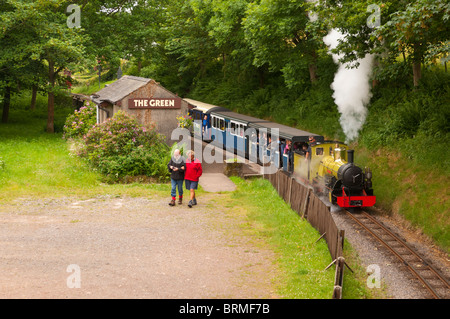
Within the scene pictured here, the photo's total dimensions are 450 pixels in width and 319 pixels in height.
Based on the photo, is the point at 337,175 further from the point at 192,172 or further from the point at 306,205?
the point at 192,172

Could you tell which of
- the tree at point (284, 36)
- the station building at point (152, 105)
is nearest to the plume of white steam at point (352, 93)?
the tree at point (284, 36)

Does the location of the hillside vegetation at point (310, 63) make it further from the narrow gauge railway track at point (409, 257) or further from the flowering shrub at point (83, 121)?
the flowering shrub at point (83, 121)

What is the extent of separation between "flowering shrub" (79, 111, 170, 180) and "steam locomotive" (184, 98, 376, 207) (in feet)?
15.7

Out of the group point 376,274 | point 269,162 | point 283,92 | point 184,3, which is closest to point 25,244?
point 376,274

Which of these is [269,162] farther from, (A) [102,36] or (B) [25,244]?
(A) [102,36]

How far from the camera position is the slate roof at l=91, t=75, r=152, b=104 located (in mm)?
22275

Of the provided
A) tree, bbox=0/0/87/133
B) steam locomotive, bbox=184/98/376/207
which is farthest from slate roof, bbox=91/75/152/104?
steam locomotive, bbox=184/98/376/207

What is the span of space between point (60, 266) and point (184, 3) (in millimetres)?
33509

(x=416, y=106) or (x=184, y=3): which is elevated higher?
(x=184, y=3)

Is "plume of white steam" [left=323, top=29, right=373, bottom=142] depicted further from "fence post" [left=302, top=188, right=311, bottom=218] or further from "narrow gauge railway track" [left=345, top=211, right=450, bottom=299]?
"fence post" [left=302, top=188, right=311, bottom=218]

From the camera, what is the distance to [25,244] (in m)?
11.9

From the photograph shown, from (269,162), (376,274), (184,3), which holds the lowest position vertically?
(376,274)

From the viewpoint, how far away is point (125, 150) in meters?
19.8

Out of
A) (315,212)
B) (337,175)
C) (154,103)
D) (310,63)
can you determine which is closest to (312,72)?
(310,63)
